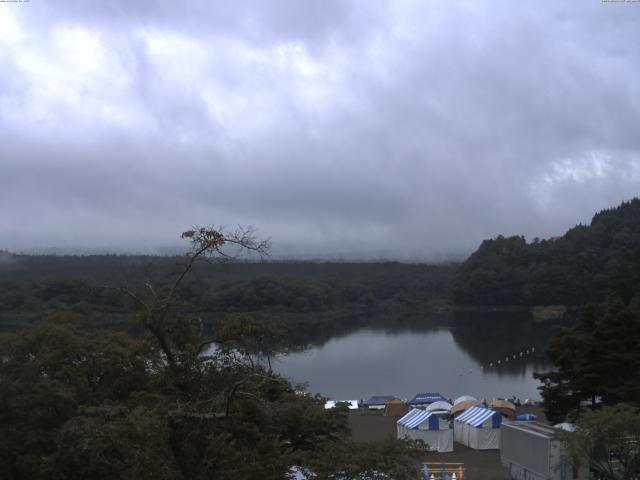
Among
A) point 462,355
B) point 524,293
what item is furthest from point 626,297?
point 524,293

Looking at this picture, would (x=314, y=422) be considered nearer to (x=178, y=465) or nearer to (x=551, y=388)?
(x=178, y=465)

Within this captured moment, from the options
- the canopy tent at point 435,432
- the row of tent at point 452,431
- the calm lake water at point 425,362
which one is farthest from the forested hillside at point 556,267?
the canopy tent at point 435,432

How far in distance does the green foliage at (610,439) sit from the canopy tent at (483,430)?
265 inches

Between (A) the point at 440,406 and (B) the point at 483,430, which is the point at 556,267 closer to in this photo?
(A) the point at 440,406

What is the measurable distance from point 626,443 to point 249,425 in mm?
5385

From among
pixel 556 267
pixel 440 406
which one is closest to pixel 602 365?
pixel 440 406

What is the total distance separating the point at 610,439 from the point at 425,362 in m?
30.4

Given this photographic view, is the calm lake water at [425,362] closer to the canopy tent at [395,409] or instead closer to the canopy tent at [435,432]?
the canopy tent at [395,409]

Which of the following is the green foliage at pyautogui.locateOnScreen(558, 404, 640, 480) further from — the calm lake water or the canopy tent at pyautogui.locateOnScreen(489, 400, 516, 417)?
the calm lake water

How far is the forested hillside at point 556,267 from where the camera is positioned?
2638 inches

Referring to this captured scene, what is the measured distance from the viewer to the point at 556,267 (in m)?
69.1

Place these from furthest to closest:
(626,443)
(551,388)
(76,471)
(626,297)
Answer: (626,297) < (551,388) < (626,443) < (76,471)

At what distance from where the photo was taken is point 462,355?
42.2m

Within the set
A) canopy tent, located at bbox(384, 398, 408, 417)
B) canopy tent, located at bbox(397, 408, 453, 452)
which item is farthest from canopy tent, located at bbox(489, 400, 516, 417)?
canopy tent, located at bbox(397, 408, 453, 452)
